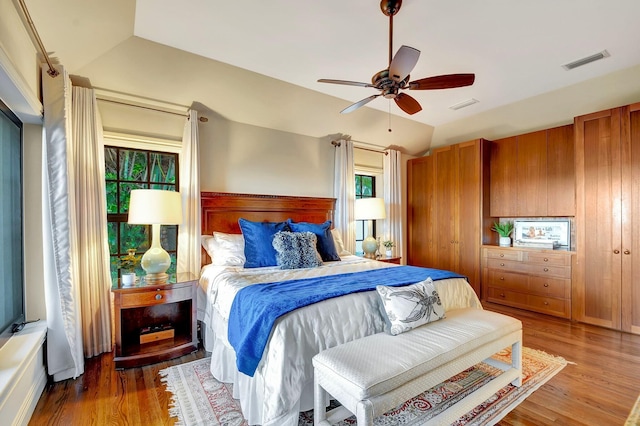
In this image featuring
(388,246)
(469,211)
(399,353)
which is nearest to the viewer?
(399,353)

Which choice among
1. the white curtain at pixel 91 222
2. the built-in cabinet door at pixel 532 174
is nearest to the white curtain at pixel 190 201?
the white curtain at pixel 91 222

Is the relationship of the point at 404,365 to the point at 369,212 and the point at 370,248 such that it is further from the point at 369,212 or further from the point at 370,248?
the point at 369,212

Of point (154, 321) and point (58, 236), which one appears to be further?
point (154, 321)

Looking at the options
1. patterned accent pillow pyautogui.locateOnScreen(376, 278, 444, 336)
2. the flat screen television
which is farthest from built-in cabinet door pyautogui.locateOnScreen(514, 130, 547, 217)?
the flat screen television

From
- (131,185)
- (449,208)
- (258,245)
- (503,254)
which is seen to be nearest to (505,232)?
(503,254)

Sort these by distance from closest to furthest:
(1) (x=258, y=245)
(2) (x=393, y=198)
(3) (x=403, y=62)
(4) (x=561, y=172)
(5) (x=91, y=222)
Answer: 1. (3) (x=403, y=62)
2. (5) (x=91, y=222)
3. (1) (x=258, y=245)
4. (4) (x=561, y=172)
5. (2) (x=393, y=198)

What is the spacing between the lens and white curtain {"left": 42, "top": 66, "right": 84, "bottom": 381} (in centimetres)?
223

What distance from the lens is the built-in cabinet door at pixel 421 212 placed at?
511 cm

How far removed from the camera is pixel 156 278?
2768 millimetres

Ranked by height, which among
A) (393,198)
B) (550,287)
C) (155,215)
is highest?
(393,198)

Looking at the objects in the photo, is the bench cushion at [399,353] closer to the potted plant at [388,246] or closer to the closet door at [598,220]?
the closet door at [598,220]

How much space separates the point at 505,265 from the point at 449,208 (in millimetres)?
1155

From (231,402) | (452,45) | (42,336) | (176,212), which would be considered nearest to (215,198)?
(176,212)

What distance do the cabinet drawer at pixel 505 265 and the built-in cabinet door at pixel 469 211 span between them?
0.18 metres
